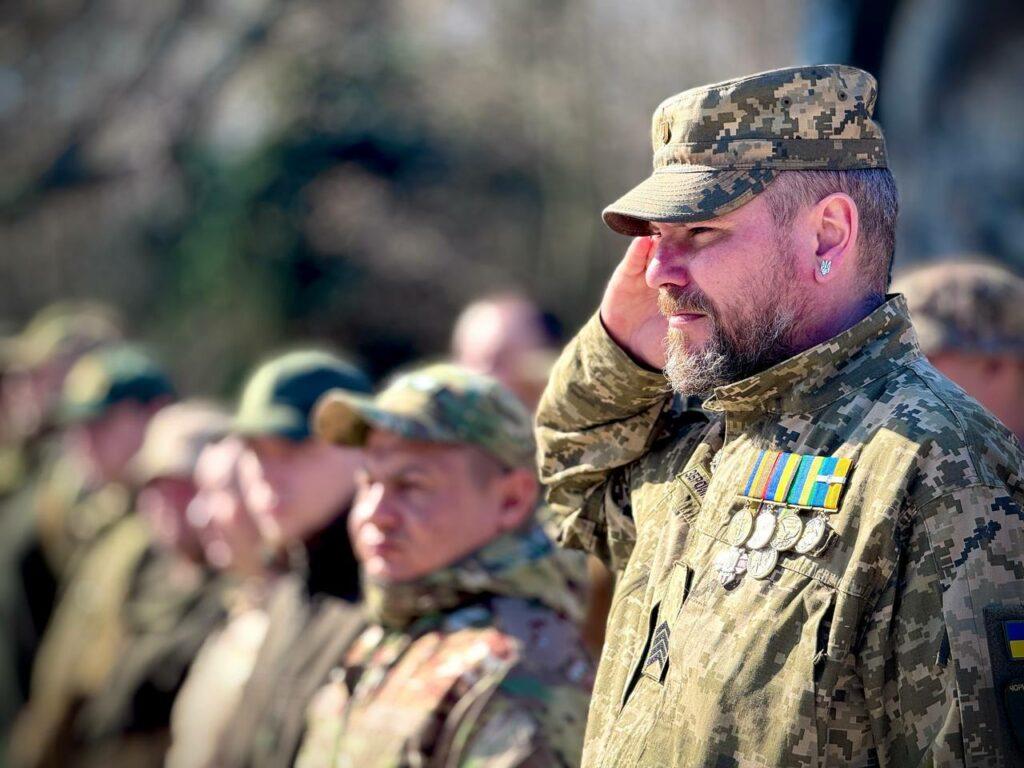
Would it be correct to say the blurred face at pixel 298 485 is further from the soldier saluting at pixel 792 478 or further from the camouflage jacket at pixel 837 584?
the camouflage jacket at pixel 837 584

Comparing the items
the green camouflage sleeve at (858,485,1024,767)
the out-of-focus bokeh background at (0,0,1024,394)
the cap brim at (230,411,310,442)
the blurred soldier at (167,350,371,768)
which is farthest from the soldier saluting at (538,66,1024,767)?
the out-of-focus bokeh background at (0,0,1024,394)

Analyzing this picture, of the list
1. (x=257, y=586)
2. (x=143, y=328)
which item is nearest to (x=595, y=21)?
(x=143, y=328)

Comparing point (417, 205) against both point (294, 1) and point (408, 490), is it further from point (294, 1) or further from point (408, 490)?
point (408, 490)

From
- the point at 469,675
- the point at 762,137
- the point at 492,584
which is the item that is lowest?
the point at 469,675

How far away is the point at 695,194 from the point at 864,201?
0.31 m

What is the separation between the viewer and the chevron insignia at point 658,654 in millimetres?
2658

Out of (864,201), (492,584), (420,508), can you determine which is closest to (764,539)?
(864,201)

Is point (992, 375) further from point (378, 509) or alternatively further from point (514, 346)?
point (514, 346)

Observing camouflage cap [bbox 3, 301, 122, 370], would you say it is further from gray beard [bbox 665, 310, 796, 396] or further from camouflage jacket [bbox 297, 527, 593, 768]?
gray beard [bbox 665, 310, 796, 396]

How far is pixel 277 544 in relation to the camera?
5.53 metres

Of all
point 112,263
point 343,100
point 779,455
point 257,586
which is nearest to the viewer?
point 779,455

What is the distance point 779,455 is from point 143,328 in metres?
13.3

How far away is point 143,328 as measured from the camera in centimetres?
1524

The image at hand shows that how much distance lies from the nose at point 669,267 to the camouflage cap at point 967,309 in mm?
1805
